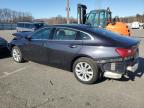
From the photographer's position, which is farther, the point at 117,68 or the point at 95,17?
the point at 95,17

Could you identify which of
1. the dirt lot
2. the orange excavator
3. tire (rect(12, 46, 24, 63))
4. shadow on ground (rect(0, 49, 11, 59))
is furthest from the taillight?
the orange excavator

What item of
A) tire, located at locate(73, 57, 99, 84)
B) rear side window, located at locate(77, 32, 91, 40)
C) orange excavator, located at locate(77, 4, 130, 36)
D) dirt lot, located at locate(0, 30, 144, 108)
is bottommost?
dirt lot, located at locate(0, 30, 144, 108)

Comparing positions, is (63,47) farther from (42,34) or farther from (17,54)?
(17,54)

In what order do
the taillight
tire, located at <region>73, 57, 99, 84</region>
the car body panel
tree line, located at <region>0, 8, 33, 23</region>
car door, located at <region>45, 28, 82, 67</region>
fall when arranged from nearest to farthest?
1. the taillight
2. the car body panel
3. tire, located at <region>73, 57, 99, 84</region>
4. car door, located at <region>45, 28, 82, 67</region>
5. tree line, located at <region>0, 8, 33, 23</region>

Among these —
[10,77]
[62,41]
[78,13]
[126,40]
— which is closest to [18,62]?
[10,77]

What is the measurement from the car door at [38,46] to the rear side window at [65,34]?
1.13ft

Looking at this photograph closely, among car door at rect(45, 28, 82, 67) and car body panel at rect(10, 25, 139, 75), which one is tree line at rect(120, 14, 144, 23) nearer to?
car body panel at rect(10, 25, 139, 75)

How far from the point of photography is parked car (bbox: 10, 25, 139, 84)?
17.8ft

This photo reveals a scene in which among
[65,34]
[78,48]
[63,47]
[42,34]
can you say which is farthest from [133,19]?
[78,48]

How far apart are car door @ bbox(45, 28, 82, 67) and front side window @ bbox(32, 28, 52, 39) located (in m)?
0.28

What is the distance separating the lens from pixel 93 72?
563 cm

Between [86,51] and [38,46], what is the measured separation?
196 centimetres

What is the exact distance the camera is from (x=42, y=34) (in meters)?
7.01

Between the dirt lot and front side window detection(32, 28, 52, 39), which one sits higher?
front side window detection(32, 28, 52, 39)
